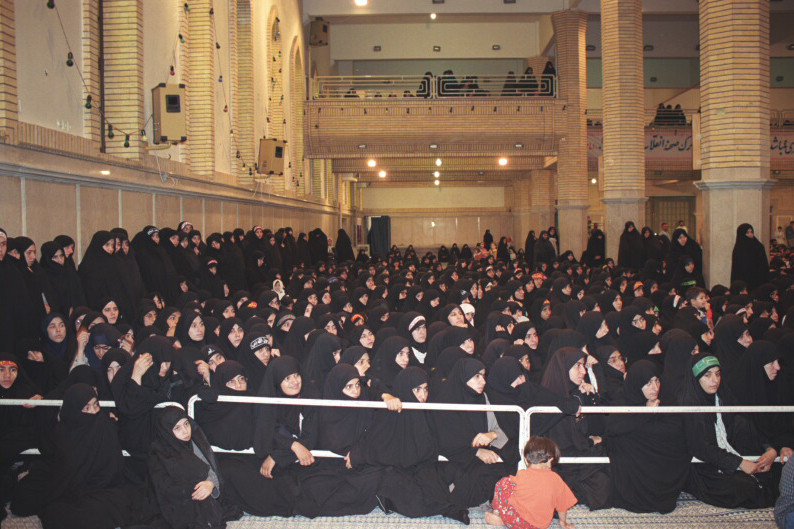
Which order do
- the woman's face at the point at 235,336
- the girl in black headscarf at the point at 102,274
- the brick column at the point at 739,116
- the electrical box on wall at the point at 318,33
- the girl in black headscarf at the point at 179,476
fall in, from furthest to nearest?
the electrical box on wall at the point at 318,33, the brick column at the point at 739,116, the girl in black headscarf at the point at 102,274, the woman's face at the point at 235,336, the girl in black headscarf at the point at 179,476

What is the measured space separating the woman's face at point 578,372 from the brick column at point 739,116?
20.0ft

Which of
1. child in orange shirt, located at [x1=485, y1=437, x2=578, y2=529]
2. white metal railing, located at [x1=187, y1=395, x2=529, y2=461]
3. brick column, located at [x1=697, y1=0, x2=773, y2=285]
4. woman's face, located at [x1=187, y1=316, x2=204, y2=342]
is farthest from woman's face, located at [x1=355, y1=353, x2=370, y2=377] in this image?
brick column, located at [x1=697, y1=0, x2=773, y2=285]

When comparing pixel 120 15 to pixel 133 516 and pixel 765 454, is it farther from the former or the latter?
pixel 765 454

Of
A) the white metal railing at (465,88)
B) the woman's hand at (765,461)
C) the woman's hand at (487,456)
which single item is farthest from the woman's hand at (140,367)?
the white metal railing at (465,88)

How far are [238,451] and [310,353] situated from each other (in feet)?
3.85

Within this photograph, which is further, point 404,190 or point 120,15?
point 404,190

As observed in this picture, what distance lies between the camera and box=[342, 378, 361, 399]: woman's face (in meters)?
5.11

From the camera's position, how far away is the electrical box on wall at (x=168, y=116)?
9695mm

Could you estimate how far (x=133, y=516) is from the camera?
185 inches

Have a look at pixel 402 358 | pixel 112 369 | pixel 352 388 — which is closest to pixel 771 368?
pixel 402 358

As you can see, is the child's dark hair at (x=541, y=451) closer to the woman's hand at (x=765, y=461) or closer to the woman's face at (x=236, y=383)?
the woman's hand at (x=765, y=461)

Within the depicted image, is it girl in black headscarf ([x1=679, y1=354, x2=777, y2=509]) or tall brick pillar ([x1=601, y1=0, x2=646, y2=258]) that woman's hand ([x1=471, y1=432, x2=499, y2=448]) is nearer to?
girl in black headscarf ([x1=679, y1=354, x2=777, y2=509])

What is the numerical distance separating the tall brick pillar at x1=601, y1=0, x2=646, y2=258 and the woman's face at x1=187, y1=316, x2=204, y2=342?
1008 cm

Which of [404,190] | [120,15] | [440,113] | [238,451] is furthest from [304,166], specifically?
[238,451]
